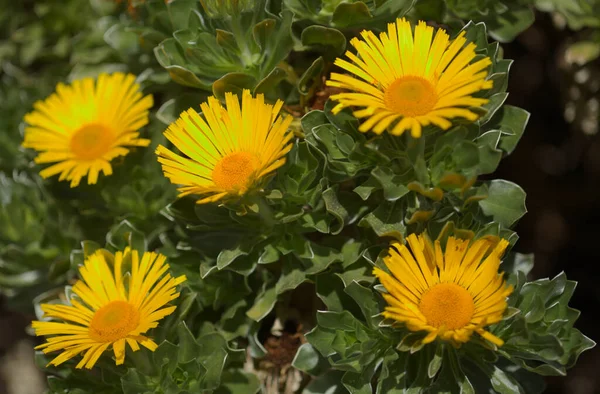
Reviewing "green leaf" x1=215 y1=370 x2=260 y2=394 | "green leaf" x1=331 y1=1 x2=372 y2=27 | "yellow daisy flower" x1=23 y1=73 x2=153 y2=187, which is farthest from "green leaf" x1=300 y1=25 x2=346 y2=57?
"green leaf" x1=215 y1=370 x2=260 y2=394

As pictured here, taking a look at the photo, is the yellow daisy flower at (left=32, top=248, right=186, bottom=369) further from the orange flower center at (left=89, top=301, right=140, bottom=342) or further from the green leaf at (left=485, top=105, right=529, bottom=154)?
the green leaf at (left=485, top=105, right=529, bottom=154)

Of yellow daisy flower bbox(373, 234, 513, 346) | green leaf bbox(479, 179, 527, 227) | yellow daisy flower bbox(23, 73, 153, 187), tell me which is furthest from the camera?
yellow daisy flower bbox(23, 73, 153, 187)

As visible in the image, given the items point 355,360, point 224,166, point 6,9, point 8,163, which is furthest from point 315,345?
point 6,9

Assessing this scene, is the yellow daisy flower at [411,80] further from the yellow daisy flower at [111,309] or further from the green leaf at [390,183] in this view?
the yellow daisy flower at [111,309]

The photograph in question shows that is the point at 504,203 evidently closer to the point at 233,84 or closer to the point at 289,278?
the point at 289,278

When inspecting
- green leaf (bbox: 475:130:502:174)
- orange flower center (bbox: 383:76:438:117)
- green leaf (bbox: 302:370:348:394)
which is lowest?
green leaf (bbox: 302:370:348:394)

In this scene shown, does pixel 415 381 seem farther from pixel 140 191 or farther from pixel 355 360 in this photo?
pixel 140 191

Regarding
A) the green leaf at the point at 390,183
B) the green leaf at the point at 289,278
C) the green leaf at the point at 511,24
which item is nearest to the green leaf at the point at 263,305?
the green leaf at the point at 289,278
